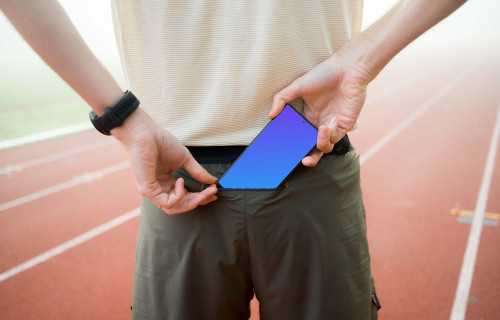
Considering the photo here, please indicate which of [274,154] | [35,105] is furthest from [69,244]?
[35,105]

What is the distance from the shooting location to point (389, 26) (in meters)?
0.90

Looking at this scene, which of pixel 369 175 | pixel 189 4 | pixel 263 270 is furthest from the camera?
pixel 369 175

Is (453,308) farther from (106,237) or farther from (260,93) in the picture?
(106,237)

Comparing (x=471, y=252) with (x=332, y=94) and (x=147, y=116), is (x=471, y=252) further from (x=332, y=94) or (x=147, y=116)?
(x=147, y=116)

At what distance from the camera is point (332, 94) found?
1.02 m

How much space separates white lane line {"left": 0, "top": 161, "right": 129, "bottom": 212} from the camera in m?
4.76

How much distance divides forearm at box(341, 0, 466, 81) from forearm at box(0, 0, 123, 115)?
0.61 meters

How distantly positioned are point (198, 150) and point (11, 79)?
926 inches

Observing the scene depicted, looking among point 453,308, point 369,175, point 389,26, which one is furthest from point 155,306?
point 369,175

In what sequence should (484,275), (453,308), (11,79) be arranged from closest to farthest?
(453,308)
(484,275)
(11,79)

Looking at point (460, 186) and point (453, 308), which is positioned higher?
point (453, 308)

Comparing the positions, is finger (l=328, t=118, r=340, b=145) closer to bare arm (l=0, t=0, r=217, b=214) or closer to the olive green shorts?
the olive green shorts

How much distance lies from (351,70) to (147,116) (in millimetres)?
533

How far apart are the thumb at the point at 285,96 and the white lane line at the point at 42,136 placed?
7.74m
